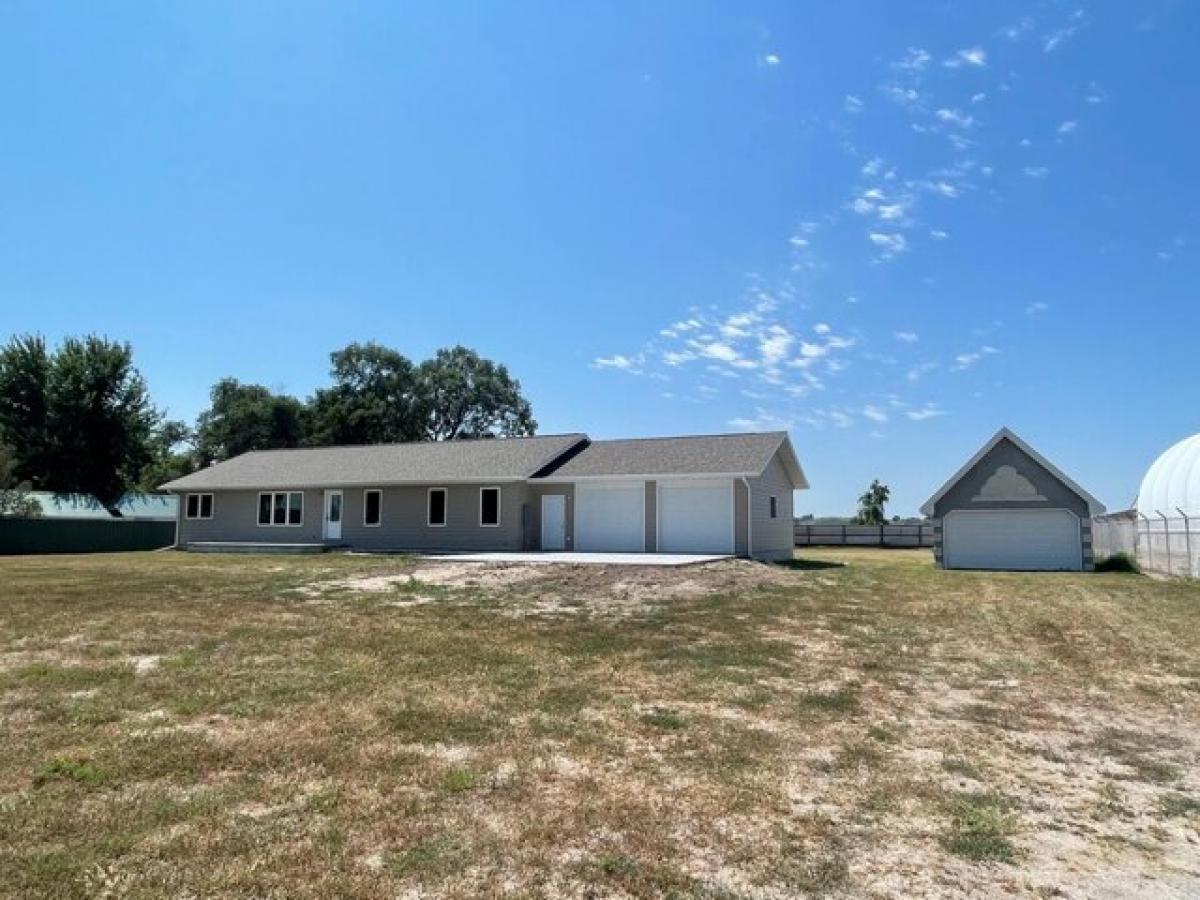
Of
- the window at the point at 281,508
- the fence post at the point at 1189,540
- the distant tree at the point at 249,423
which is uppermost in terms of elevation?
the distant tree at the point at 249,423

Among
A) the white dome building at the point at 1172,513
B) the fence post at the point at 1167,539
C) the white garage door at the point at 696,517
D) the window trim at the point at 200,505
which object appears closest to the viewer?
the white dome building at the point at 1172,513

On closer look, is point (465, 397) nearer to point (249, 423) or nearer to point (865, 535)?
point (249, 423)

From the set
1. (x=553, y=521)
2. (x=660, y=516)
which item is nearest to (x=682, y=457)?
(x=660, y=516)

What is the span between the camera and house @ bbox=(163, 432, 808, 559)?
23.8 metres

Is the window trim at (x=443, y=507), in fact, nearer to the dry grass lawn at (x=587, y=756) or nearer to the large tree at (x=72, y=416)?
the dry grass lawn at (x=587, y=756)

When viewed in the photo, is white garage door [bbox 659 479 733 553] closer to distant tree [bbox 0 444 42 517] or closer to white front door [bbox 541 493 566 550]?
white front door [bbox 541 493 566 550]

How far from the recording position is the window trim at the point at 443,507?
1056 inches

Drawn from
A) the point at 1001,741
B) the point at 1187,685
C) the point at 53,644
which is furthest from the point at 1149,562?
the point at 53,644

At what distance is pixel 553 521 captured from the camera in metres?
25.9

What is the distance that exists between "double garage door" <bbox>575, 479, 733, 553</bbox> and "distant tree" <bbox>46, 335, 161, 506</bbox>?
95.7 feet

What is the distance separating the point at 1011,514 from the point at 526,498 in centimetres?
1528

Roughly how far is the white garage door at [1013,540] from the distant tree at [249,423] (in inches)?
1791

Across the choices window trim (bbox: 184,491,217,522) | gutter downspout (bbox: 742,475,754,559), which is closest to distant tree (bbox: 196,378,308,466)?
window trim (bbox: 184,491,217,522)

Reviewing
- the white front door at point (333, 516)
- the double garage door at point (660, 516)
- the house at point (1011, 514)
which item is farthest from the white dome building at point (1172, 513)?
the white front door at point (333, 516)
